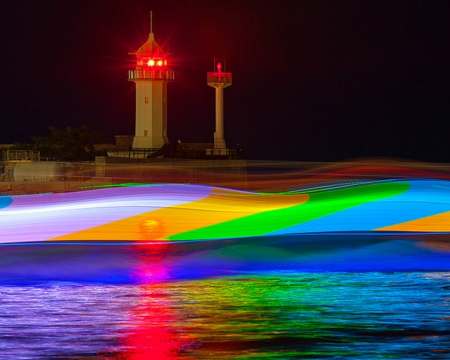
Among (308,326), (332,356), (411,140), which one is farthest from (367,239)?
(411,140)

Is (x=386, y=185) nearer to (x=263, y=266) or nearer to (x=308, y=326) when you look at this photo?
(x=263, y=266)

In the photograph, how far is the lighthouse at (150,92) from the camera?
67812 mm

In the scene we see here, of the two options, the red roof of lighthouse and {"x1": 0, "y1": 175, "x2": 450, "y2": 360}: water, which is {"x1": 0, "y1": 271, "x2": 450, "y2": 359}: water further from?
the red roof of lighthouse

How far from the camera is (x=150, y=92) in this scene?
68000 millimetres

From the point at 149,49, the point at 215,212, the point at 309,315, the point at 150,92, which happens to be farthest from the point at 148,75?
the point at 309,315

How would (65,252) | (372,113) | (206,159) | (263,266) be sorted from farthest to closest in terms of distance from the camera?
(372,113), (206,159), (65,252), (263,266)

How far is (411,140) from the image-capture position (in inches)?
4087

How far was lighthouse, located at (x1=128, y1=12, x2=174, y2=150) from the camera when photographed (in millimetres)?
67812

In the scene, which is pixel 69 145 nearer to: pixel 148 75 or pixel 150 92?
pixel 150 92

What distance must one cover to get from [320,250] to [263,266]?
215 centimetres

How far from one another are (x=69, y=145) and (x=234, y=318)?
199ft

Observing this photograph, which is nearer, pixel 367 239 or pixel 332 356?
pixel 332 356

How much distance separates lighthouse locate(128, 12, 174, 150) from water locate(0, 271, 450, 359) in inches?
2145

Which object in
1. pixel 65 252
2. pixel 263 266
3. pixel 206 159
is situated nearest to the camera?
pixel 263 266
